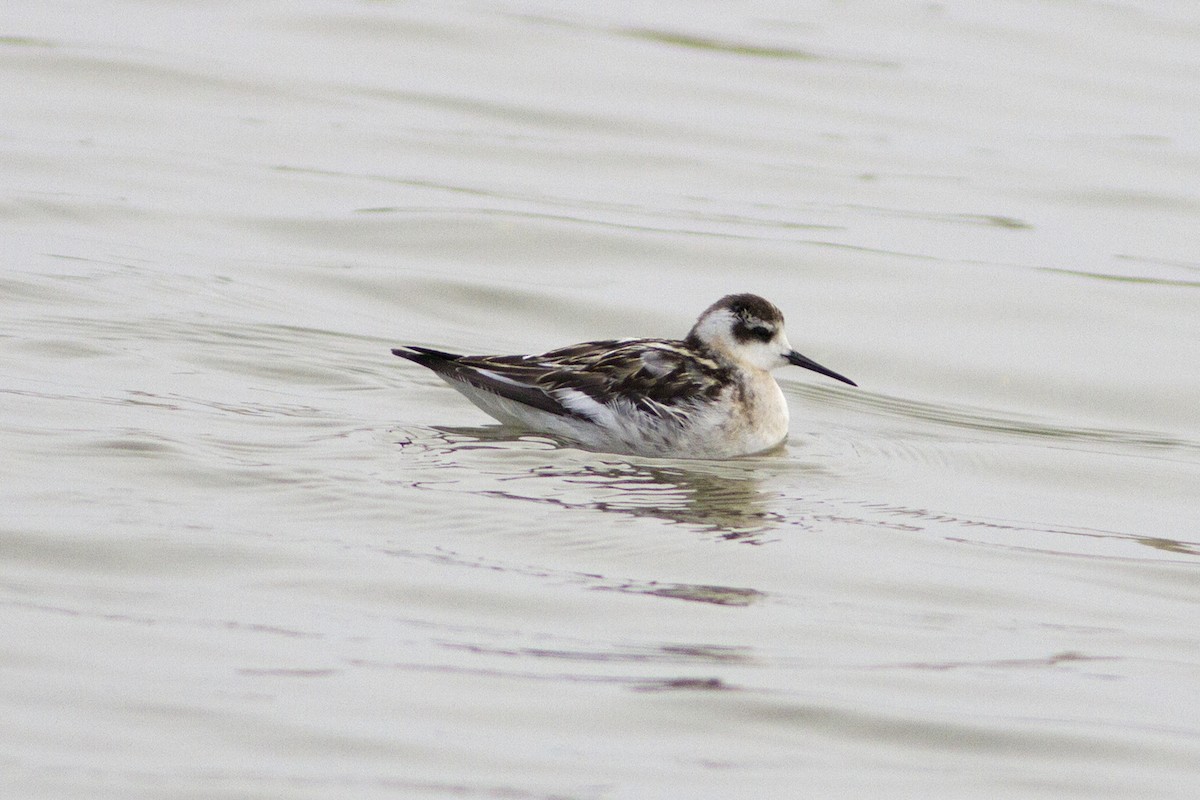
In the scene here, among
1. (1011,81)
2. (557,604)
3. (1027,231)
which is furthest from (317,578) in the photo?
(1011,81)

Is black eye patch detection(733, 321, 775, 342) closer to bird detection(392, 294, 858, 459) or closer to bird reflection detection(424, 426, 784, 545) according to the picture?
bird detection(392, 294, 858, 459)

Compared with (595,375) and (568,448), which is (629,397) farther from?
(568,448)

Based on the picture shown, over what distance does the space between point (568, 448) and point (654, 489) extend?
2.72 feet

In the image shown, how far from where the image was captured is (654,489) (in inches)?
340

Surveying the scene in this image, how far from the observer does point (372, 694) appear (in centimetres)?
568

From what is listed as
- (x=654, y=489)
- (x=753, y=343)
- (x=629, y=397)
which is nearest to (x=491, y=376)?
(x=629, y=397)

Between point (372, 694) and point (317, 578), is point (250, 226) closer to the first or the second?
point (317, 578)

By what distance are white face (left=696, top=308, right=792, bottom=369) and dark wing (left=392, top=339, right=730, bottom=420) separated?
0.80 feet

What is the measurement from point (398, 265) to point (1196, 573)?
6.57m

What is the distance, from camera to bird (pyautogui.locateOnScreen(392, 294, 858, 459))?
933cm

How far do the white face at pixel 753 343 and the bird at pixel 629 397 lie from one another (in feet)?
0.48

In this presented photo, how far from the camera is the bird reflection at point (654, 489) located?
26.6 ft

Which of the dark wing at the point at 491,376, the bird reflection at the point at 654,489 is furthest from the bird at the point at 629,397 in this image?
the bird reflection at the point at 654,489

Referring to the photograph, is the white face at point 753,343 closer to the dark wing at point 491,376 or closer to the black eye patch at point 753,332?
the black eye patch at point 753,332
